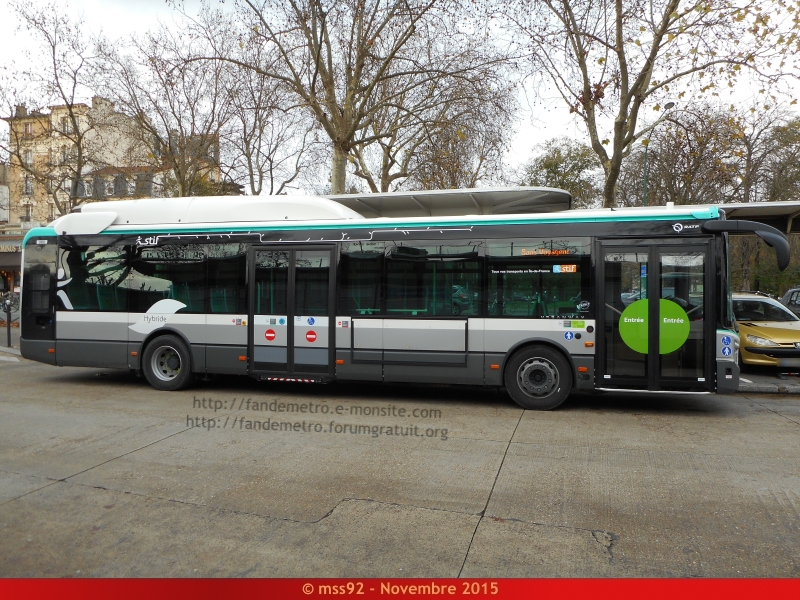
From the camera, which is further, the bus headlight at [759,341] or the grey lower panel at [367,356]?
the bus headlight at [759,341]

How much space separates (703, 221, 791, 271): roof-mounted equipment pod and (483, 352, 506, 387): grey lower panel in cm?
334

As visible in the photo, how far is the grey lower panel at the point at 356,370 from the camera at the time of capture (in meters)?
9.75

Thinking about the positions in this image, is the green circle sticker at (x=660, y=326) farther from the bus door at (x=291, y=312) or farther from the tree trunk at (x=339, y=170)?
the tree trunk at (x=339, y=170)

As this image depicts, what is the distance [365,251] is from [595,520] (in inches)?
239

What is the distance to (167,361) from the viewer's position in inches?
430

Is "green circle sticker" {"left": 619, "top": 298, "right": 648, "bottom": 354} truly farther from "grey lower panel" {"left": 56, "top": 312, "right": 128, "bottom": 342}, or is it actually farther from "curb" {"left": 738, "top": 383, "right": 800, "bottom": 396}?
"grey lower panel" {"left": 56, "top": 312, "right": 128, "bottom": 342}

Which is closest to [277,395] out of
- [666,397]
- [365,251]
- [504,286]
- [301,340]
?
[301,340]

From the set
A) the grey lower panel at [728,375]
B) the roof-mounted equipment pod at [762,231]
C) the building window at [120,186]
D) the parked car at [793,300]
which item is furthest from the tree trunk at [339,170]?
the parked car at [793,300]

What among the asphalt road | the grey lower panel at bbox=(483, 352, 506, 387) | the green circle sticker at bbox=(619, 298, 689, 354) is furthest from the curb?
the grey lower panel at bbox=(483, 352, 506, 387)

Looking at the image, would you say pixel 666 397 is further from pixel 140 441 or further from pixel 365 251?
pixel 140 441

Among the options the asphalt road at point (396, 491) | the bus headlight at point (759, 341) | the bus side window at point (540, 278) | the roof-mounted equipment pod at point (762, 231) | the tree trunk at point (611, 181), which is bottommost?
the asphalt road at point (396, 491)

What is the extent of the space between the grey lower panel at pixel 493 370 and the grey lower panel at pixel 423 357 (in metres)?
0.33

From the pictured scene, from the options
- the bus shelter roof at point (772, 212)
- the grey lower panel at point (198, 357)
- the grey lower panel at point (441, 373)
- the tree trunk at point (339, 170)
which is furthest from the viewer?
the tree trunk at point (339, 170)

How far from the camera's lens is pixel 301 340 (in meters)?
10.1
